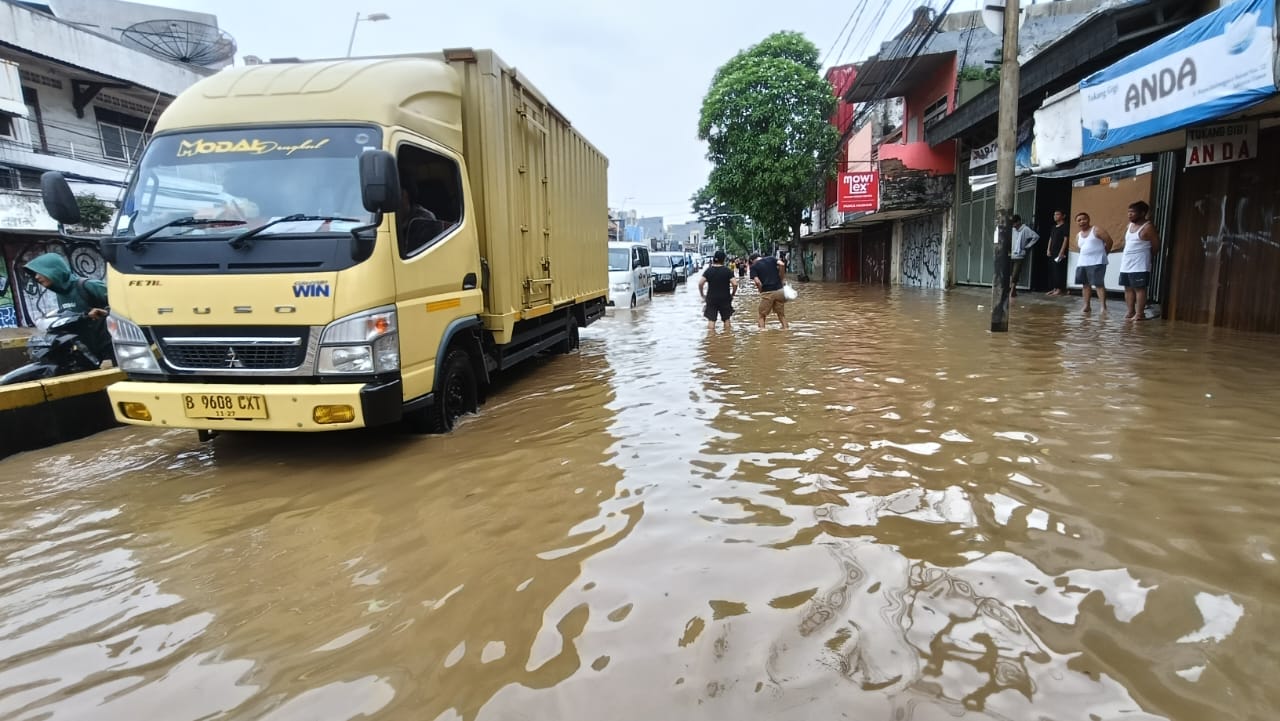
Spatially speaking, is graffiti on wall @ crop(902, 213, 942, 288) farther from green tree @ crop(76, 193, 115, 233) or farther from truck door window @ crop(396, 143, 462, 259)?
green tree @ crop(76, 193, 115, 233)

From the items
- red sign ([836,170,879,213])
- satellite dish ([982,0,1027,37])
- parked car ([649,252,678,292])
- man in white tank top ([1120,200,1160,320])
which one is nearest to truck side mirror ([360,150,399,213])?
satellite dish ([982,0,1027,37])

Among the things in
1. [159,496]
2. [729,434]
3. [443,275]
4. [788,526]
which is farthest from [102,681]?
[729,434]

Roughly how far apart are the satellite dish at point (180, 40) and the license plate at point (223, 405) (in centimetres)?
2578

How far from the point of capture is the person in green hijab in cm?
605

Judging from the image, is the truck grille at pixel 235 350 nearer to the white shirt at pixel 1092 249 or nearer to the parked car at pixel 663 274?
the white shirt at pixel 1092 249

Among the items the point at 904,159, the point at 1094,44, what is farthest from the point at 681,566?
the point at 904,159

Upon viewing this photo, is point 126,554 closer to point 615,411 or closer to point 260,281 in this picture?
point 260,281

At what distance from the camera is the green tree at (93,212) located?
17.5m

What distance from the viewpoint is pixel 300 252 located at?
412 cm

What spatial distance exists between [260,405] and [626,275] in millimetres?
14450

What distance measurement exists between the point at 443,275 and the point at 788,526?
324 cm

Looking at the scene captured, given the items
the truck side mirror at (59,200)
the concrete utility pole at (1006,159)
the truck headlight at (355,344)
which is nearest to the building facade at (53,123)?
the truck side mirror at (59,200)

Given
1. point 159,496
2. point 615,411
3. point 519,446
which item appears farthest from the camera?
point 615,411

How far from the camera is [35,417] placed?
5402 millimetres
